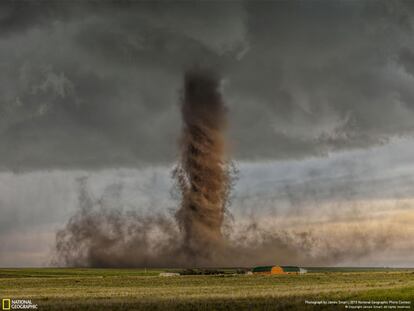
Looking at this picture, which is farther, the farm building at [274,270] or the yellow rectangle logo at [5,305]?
the farm building at [274,270]

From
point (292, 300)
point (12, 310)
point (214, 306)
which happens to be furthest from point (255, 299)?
point (12, 310)

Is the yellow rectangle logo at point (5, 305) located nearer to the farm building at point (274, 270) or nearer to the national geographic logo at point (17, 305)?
the national geographic logo at point (17, 305)

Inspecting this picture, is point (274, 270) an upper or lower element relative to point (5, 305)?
upper

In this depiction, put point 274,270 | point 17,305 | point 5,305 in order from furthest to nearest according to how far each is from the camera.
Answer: point 274,270
point 5,305
point 17,305

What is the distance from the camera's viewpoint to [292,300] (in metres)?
51.2

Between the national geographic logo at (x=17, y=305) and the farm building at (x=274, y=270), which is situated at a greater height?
the farm building at (x=274, y=270)

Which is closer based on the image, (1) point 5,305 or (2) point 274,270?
(1) point 5,305

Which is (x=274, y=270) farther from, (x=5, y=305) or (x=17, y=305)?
(x=17, y=305)

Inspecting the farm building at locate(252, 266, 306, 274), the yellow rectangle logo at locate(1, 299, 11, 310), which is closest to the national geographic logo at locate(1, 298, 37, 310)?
→ the yellow rectangle logo at locate(1, 299, 11, 310)

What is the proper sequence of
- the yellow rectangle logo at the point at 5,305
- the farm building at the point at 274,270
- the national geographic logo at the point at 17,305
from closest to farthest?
1. the national geographic logo at the point at 17,305
2. the yellow rectangle logo at the point at 5,305
3. the farm building at the point at 274,270

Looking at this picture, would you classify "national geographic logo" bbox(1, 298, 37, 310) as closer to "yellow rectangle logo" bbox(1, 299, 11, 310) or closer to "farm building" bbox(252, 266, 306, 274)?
"yellow rectangle logo" bbox(1, 299, 11, 310)

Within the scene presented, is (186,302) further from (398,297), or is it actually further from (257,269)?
(257,269)

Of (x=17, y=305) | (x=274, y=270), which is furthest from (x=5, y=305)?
(x=274, y=270)

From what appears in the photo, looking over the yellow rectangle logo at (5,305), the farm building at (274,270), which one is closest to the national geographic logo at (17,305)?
the yellow rectangle logo at (5,305)
